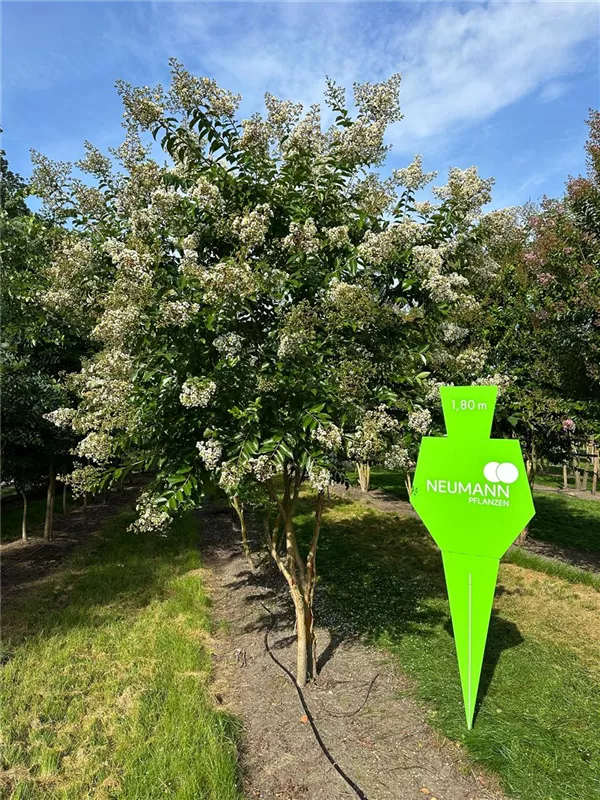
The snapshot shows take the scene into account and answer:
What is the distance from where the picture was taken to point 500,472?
155 inches

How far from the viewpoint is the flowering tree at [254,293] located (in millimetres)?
3787

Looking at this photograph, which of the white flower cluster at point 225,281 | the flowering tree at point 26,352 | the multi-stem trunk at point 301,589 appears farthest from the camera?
the flowering tree at point 26,352

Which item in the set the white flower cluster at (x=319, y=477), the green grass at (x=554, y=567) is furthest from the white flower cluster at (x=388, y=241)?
the green grass at (x=554, y=567)

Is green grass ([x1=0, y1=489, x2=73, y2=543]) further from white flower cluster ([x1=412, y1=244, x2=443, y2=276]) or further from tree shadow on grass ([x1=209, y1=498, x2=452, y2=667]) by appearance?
white flower cluster ([x1=412, y1=244, x2=443, y2=276])

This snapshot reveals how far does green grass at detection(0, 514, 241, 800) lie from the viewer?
3668 mm

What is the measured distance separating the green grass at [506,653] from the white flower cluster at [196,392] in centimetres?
334

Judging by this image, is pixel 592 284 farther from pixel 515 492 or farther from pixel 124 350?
pixel 124 350

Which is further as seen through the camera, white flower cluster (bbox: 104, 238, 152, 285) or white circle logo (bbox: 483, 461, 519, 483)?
white circle logo (bbox: 483, 461, 519, 483)

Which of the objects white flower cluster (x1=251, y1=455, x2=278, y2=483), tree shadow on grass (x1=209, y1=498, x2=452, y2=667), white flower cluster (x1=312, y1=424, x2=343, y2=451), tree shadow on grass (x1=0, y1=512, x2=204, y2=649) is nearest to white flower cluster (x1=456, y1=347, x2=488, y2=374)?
white flower cluster (x1=312, y1=424, x2=343, y2=451)

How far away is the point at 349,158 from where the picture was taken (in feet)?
14.9

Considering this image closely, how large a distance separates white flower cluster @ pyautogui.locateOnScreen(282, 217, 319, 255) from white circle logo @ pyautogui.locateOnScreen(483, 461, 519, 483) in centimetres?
224

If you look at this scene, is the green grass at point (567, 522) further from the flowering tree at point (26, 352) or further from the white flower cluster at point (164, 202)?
→ the white flower cluster at point (164, 202)

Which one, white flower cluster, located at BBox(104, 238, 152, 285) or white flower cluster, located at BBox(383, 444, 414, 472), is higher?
white flower cluster, located at BBox(104, 238, 152, 285)

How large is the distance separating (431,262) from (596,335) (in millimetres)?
4642
